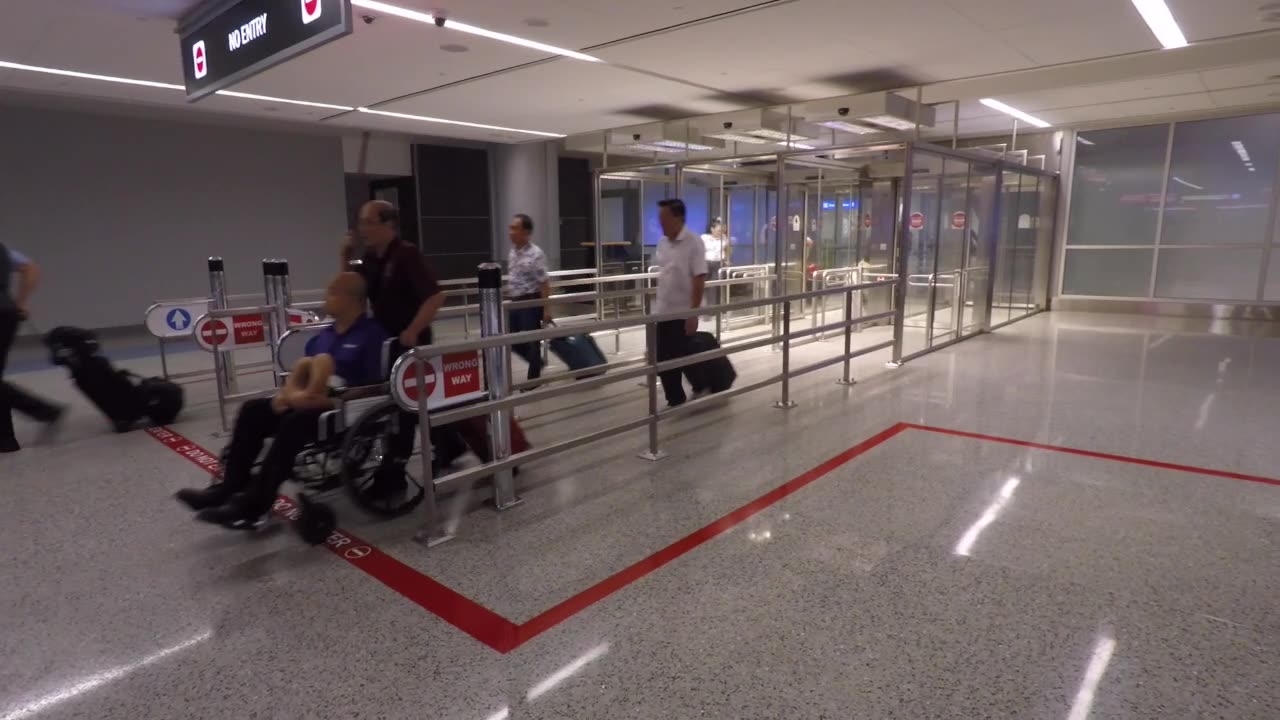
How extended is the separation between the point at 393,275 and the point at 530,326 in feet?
8.01

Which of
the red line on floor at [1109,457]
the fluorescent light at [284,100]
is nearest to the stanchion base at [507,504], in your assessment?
the red line on floor at [1109,457]

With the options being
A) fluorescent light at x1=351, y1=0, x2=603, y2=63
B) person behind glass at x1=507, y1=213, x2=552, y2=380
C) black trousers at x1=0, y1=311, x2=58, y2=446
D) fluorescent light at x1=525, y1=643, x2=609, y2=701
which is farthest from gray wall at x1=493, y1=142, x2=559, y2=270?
fluorescent light at x1=525, y1=643, x2=609, y2=701

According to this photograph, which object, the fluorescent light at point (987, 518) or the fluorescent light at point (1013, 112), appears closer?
the fluorescent light at point (987, 518)

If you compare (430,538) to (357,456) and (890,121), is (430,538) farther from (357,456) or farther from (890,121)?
(890,121)

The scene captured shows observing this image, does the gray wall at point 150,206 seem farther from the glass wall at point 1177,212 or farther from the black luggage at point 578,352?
the glass wall at point 1177,212

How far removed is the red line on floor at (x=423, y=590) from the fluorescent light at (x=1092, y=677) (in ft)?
5.48

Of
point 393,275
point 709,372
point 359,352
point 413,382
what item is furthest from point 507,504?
point 709,372

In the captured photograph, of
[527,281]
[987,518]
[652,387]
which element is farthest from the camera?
[527,281]

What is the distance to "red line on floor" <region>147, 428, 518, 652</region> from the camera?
7.68 feet

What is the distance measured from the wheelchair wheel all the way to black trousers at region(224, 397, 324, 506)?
176mm

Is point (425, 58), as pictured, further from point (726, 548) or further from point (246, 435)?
point (726, 548)

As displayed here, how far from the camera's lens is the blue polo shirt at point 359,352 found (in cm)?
319

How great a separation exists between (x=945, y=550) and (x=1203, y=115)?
34.4 feet

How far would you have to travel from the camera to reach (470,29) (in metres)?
4.97
